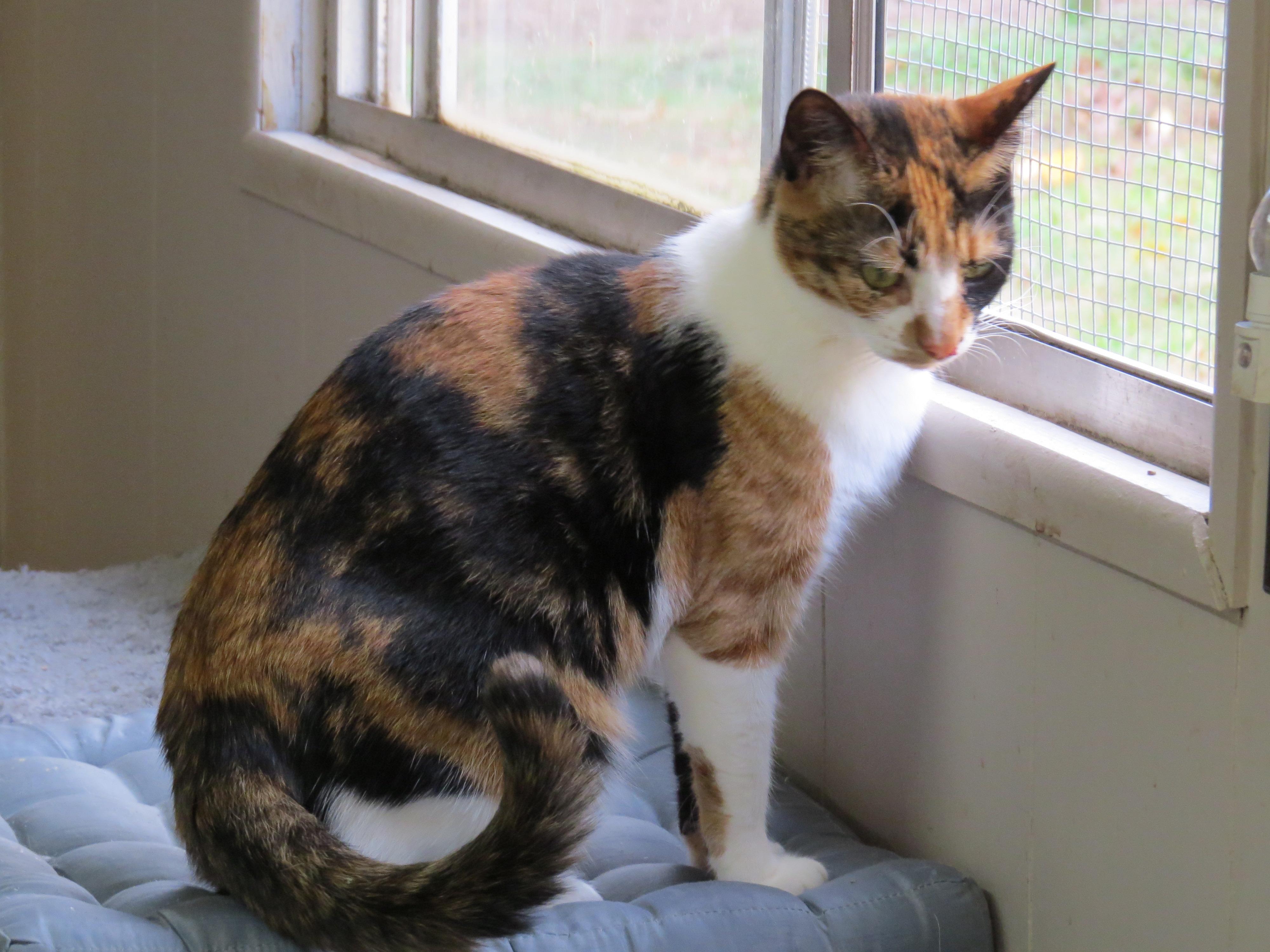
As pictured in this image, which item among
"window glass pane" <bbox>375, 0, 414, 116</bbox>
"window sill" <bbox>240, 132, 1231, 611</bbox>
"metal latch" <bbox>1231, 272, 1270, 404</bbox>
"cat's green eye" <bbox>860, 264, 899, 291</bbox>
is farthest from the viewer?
"window glass pane" <bbox>375, 0, 414, 116</bbox>

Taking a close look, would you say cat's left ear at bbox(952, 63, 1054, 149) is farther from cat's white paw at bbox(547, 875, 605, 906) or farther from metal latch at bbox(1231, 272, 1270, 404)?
cat's white paw at bbox(547, 875, 605, 906)

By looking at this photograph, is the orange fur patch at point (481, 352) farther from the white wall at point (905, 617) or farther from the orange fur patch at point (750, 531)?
the white wall at point (905, 617)

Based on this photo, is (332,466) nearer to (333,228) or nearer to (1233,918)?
(1233,918)

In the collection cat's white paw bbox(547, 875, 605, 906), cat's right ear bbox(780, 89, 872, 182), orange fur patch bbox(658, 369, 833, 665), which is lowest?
cat's white paw bbox(547, 875, 605, 906)

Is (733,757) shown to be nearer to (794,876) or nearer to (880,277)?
(794,876)

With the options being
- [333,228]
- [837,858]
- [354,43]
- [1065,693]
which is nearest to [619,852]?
[837,858]

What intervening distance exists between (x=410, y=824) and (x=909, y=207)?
59 centimetres

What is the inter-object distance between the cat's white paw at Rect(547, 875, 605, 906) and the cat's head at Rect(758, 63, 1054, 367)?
488 mm

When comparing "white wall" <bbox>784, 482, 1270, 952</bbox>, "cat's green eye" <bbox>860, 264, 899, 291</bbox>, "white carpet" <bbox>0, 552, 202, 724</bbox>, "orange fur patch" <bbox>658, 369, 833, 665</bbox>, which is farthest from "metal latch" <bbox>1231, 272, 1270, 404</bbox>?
"white carpet" <bbox>0, 552, 202, 724</bbox>

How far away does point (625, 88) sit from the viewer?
177 centimetres

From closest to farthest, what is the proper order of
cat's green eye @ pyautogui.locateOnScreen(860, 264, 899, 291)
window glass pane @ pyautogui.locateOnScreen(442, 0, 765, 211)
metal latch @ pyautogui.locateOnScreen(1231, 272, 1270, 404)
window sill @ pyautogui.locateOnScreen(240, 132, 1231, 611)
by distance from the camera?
metal latch @ pyautogui.locateOnScreen(1231, 272, 1270, 404)
window sill @ pyautogui.locateOnScreen(240, 132, 1231, 611)
cat's green eye @ pyautogui.locateOnScreen(860, 264, 899, 291)
window glass pane @ pyautogui.locateOnScreen(442, 0, 765, 211)

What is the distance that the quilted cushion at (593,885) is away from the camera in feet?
3.31

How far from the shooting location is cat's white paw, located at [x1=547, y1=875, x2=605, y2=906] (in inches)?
43.4

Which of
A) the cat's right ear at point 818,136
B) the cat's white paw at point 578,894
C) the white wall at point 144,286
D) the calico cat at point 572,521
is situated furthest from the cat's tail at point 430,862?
the white wall at point 144,286
